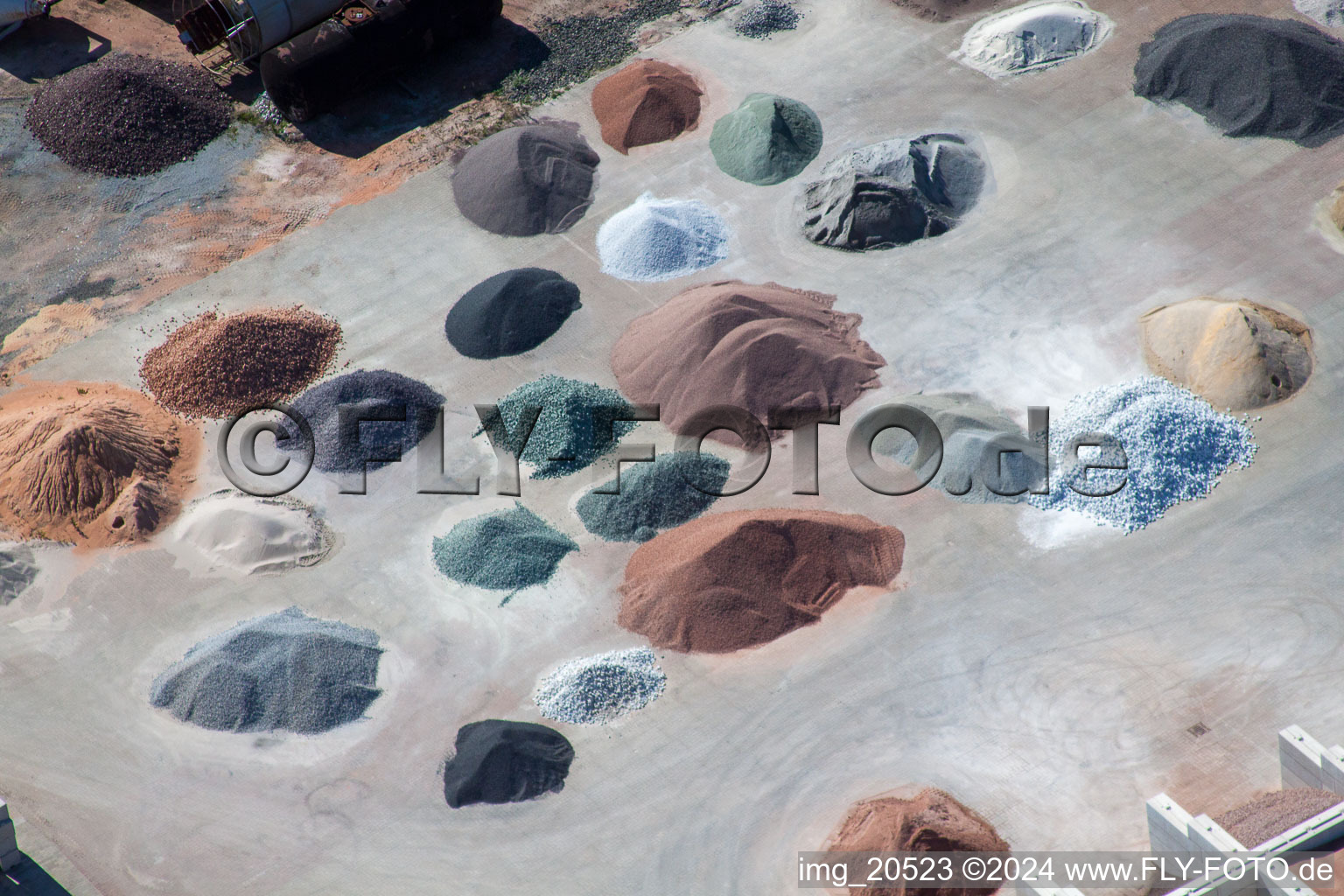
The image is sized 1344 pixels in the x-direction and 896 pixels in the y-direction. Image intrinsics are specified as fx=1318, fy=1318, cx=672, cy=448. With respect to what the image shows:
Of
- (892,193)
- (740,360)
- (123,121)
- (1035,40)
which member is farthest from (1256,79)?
(123,121)

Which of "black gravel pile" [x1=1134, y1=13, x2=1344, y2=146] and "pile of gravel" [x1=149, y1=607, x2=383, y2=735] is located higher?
"black gravel pile" [x1=1134, y1=13, x2=1344, y2=146]

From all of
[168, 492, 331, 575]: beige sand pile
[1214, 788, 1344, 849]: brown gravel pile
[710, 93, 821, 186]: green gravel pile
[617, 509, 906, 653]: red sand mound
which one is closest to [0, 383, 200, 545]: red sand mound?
[168, 492, 331, 575]: beige sand pile

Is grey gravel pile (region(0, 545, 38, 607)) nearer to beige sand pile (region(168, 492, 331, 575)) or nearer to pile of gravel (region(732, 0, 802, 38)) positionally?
beige sand pile (region(168, 492, 331, 575))

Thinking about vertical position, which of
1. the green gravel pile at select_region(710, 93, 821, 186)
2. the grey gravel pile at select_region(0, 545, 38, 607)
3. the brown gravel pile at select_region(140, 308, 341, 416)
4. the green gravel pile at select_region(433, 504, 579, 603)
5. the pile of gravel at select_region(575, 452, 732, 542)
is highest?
the green gravel pile at select_region(710, 93, 821, 186)

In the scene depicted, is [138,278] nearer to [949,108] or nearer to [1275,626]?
[949,108]

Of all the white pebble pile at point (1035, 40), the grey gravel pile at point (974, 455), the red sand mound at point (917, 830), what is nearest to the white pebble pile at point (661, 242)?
the grey gravel pile at point (974, 455)

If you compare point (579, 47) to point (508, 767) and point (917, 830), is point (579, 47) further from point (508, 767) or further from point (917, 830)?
point (917, 830)
